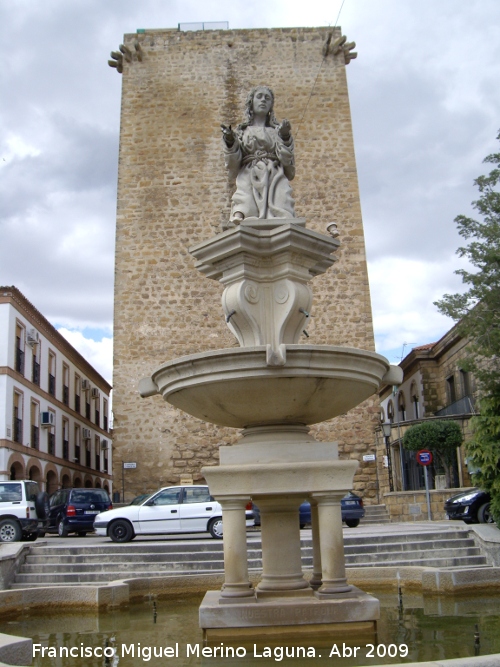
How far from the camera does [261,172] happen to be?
22.4ft

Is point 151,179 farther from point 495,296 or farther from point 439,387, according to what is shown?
point 439,387

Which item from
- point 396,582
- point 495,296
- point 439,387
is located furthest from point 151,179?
point 396,582

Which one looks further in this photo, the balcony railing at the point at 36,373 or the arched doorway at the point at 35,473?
the balcony railing at the point at 36,373

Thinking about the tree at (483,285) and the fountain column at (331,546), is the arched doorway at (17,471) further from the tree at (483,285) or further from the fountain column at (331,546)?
the fountain column at (331,546)

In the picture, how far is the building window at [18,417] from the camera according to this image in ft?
83.6

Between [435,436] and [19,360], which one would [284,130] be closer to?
[435,436]

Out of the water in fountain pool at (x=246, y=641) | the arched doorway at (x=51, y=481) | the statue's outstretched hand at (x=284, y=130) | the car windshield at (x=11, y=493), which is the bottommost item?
the water in fountain pool at (x=246, y=641)

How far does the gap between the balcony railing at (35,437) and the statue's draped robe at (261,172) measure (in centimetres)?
2259

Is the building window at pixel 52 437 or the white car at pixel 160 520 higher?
the building window at pixel 52 437

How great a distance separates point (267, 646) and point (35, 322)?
2513 centimetres

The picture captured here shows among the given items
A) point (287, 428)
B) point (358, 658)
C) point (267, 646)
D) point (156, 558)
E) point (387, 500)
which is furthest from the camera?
point (387, 500)

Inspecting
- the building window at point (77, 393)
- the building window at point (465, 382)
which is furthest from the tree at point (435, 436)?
the building window at point (77, 393)

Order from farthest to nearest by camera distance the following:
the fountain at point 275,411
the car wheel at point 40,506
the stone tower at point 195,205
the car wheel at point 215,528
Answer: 1. the stone tower at point 195,205
2. the car wheel at point 40,506
3. the car wheel at point 215,528
4. the fountain at point 275,411

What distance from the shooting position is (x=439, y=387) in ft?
96.9
